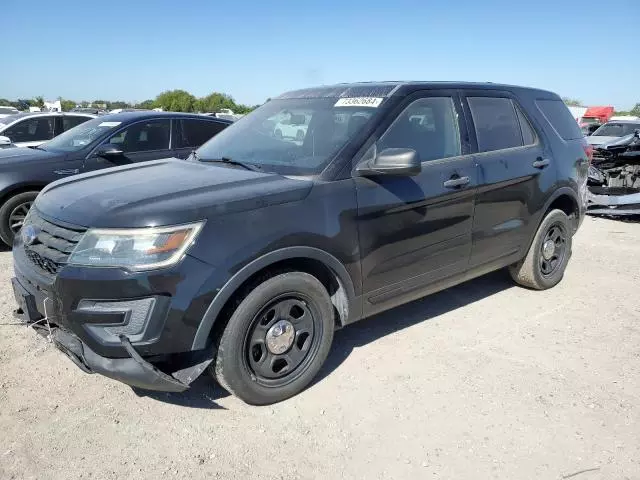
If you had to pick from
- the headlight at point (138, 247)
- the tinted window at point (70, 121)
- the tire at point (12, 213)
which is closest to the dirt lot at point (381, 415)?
the headlight at point (138, 247)

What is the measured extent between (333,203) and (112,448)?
176cm

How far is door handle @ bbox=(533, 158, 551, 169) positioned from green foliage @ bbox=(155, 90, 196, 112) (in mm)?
60502

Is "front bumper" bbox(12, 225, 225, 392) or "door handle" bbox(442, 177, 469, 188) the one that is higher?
"door handle" bbox(442, 177, 469, 188)

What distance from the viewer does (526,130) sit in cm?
457

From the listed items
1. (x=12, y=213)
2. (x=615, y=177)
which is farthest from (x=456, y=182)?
(x=615, y=177)

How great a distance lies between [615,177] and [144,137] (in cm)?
792

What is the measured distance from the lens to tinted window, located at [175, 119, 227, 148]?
718 cm

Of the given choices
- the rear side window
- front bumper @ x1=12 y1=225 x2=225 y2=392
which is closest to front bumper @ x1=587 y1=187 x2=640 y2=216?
the rear side window

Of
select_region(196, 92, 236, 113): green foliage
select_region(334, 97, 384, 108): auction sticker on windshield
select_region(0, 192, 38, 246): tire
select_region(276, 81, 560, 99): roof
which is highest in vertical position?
select_region(196, 92, 236, 113): green foliage

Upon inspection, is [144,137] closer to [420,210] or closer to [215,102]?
[420,210]

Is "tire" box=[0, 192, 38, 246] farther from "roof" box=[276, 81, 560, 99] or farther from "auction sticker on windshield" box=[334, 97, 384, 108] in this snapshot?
"auction sticker on windshield" box=[334, 97, 384, 108]

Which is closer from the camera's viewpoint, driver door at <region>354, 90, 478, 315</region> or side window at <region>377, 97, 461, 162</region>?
driver door at <region>354, 90, 478, 315</region>

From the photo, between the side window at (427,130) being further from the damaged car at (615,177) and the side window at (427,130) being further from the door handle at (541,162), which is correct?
the damaged car at (615,177)

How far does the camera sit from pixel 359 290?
332cm
